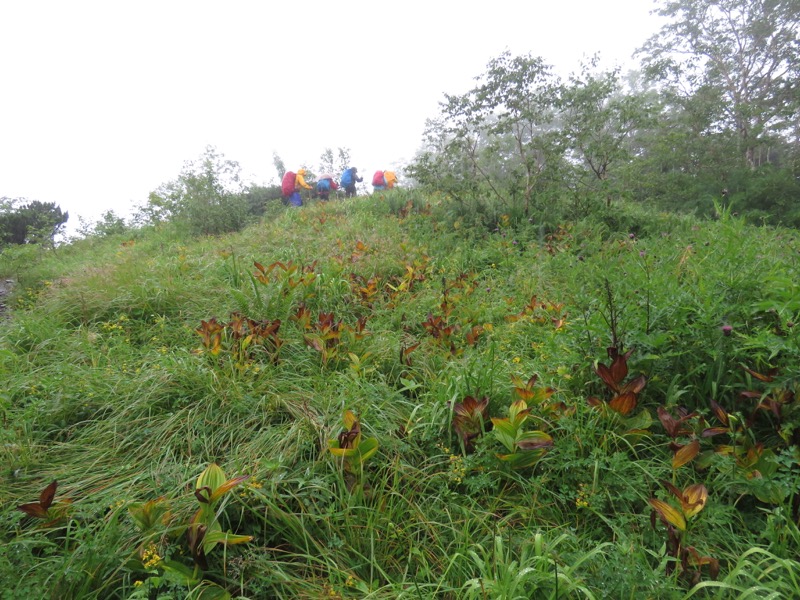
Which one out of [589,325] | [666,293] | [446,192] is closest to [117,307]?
[589,325]

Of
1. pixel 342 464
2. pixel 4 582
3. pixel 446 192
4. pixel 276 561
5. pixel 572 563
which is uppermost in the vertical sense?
pixel 446 192

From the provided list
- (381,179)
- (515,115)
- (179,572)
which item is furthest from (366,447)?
(381,179)

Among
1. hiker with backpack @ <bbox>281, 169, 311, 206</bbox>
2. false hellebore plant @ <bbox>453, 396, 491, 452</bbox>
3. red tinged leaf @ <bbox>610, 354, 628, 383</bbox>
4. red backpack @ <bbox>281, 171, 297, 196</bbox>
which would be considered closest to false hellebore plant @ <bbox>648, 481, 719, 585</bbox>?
red tinged leaf @ <bbox>610, 354, 628, 383</bbox>

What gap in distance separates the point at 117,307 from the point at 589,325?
139 inches

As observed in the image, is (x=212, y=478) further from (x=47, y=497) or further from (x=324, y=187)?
(x=324, y=187)

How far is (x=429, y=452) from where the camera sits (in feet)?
6.17

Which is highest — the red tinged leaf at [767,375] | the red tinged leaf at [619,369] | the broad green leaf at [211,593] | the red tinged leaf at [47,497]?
the red tinged leaf at [47,497]

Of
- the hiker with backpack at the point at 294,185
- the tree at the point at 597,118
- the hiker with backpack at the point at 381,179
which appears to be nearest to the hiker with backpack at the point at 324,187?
the hiker with backpack at the point at 294,185

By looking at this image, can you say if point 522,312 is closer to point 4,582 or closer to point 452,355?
point 452,355

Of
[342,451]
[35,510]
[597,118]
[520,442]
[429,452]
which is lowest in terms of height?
[429,452]

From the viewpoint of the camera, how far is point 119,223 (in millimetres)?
8992

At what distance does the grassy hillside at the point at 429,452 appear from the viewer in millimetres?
1272

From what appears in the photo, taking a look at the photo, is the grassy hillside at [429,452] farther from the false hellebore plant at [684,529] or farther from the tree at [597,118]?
the tree at [597,118]

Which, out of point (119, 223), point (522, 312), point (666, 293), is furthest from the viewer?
point (119, 223)
